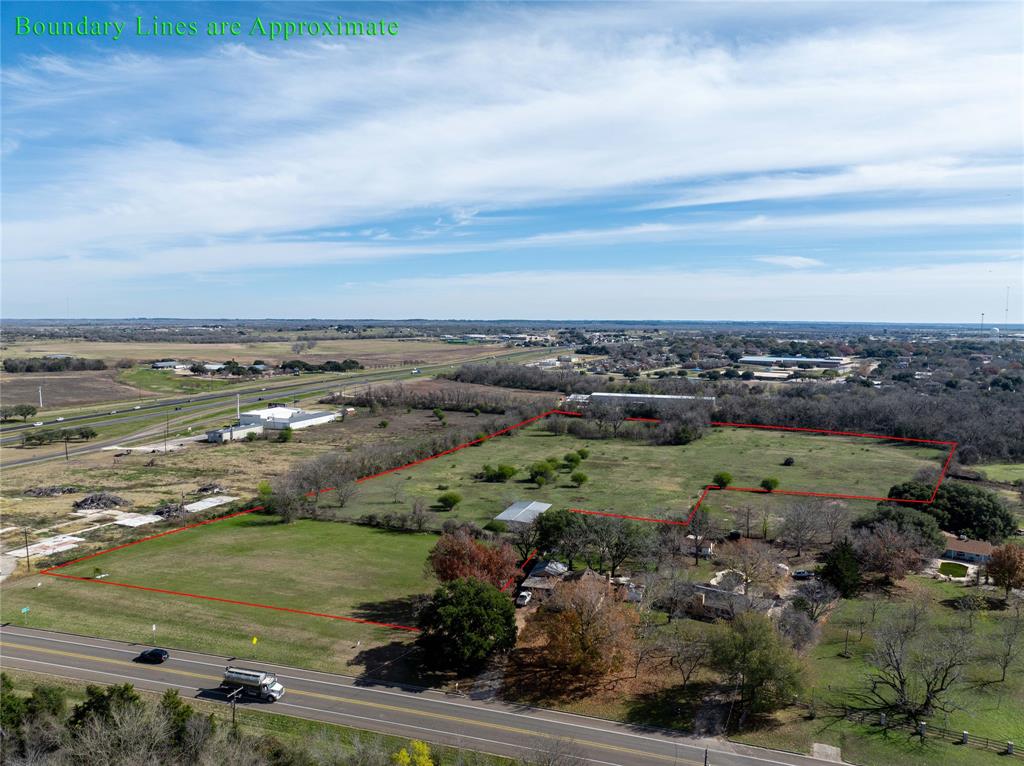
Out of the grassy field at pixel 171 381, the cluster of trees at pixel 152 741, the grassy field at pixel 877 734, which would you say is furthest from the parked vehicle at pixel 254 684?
the grassy field at pixel 171 381

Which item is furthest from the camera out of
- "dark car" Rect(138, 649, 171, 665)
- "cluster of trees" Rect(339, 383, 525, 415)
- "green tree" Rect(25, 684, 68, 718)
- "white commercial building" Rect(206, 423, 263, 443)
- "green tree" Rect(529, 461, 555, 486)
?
"cluster of trees" Rect(339, 383, 525, 415)

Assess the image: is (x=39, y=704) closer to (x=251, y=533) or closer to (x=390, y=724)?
(x=390, y=724)

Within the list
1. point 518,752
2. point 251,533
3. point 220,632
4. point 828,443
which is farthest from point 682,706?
point 828,443

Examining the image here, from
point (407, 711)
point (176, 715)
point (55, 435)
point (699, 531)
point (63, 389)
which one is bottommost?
point (407, 711)

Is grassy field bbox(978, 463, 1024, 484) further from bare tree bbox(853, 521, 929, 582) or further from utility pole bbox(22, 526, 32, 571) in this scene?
Result: utility pole bbox(22, 526, 32, 571)

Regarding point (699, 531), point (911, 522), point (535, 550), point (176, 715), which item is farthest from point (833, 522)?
point (176, 715)

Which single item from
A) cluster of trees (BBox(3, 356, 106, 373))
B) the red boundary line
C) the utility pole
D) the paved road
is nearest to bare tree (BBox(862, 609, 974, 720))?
the paved road

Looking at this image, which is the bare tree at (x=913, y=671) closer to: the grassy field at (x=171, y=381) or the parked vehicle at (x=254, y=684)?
Result: the parked vehicle at (x=254, y=684)

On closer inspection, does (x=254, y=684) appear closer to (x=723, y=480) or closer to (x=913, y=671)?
(x=913, y=671)
